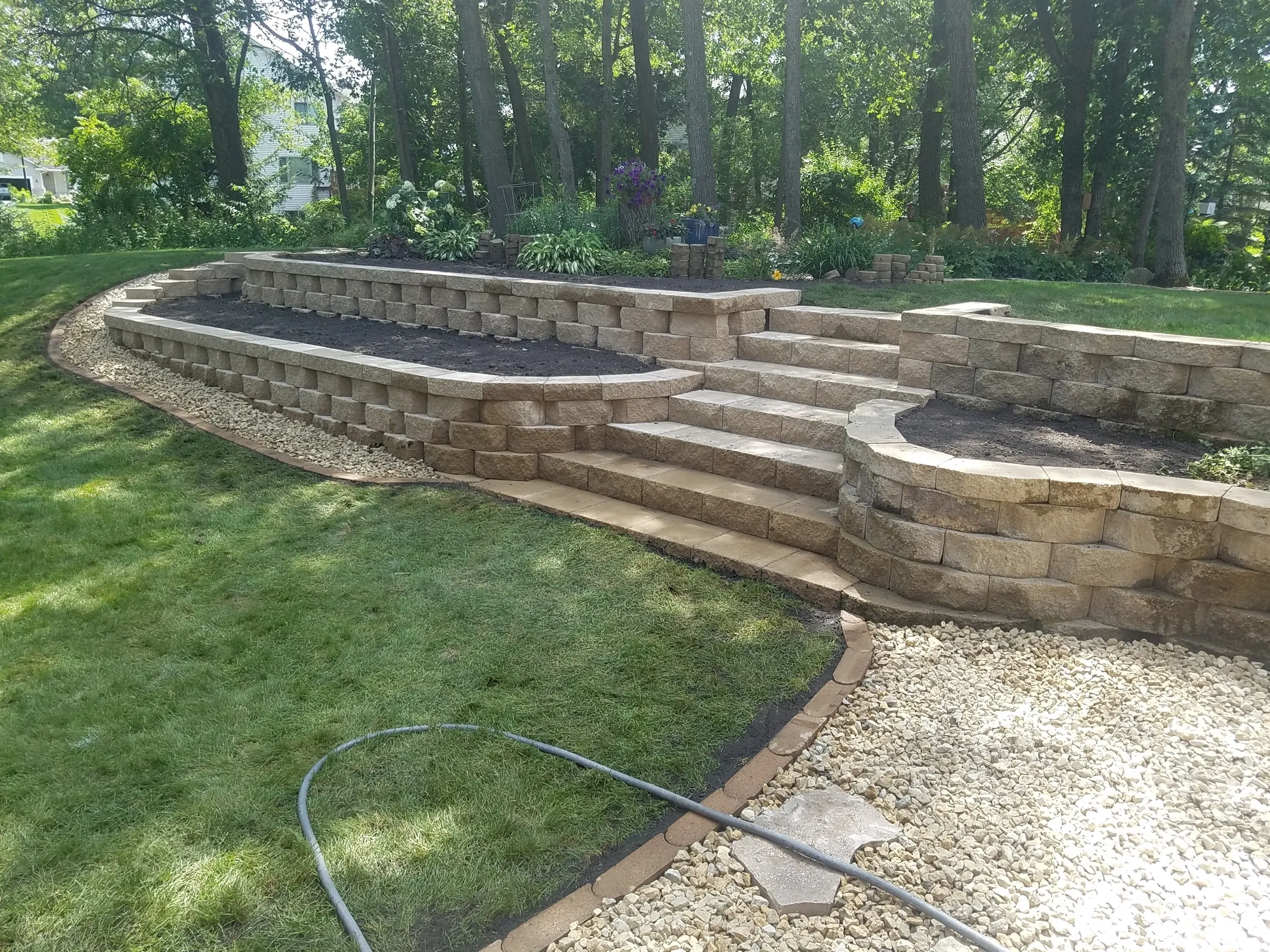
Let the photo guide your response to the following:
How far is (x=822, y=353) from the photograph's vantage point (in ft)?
20.1

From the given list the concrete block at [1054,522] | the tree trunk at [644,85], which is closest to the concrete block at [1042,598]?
the concrete block at [1054,522]

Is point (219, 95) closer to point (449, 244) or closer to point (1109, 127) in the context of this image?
point (449, 244)

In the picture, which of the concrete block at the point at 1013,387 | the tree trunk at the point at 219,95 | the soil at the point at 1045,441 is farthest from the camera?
the tree trunk at the point at 219,95

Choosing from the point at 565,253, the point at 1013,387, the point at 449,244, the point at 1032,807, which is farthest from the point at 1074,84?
the point at 1032,807

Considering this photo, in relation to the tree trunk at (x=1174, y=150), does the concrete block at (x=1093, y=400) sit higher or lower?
lower

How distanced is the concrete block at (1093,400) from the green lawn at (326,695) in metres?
2.06

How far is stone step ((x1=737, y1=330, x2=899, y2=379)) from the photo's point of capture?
5.86 metres

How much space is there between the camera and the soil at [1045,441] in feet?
13.4

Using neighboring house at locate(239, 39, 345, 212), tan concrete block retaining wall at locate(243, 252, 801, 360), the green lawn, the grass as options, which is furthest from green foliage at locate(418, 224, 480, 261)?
neighboring house at locate(239, 39, 345, 212)

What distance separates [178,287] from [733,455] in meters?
8.68

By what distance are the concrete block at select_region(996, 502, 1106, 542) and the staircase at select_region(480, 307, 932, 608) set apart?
76 centimetres

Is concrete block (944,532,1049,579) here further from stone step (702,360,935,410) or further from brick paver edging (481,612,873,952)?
stone step (702,360,935,410)

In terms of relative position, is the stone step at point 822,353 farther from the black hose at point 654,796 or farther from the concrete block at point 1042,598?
the black hose at point 654,796

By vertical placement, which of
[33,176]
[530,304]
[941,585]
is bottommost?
[941,585]
